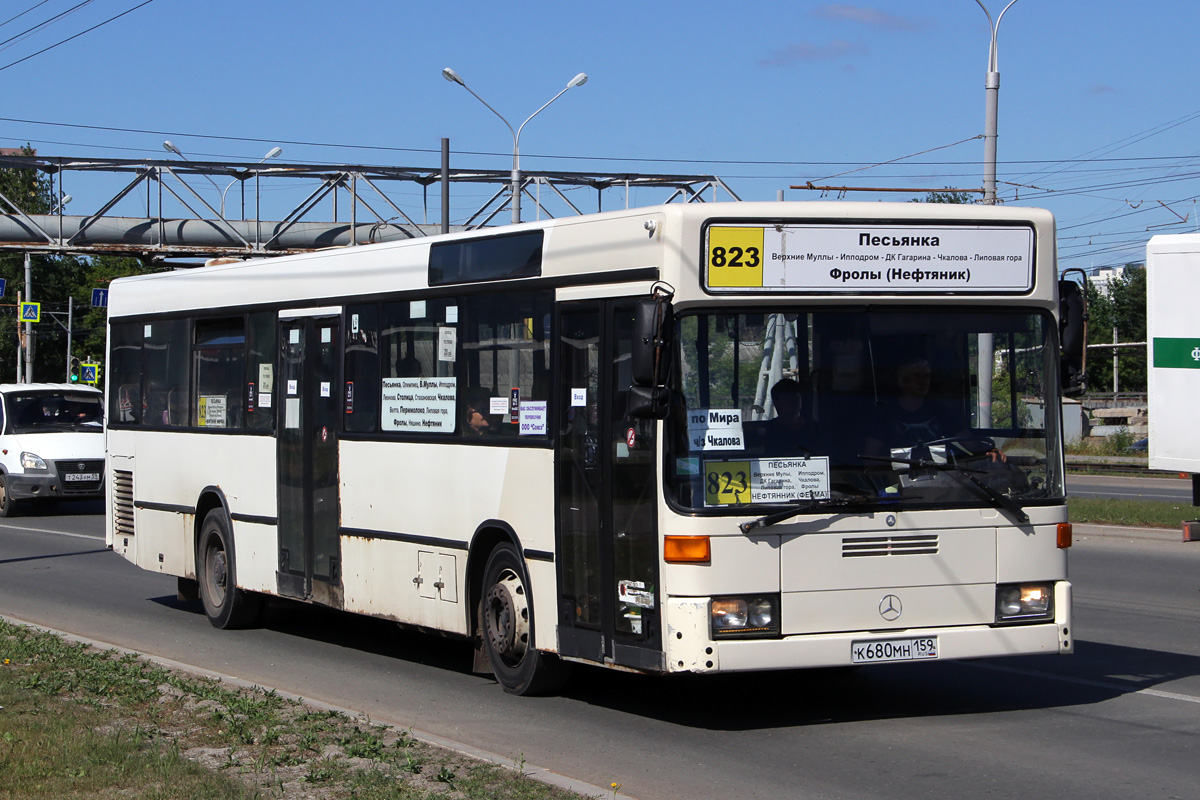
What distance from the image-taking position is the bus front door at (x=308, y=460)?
1094 cm

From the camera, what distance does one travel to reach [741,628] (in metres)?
7.48

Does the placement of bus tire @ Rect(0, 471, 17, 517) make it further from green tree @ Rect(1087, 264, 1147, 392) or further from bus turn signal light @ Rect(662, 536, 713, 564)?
green tree @ Rect(1087, 264, 1147, 392)

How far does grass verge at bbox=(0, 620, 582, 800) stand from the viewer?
6.11 meters

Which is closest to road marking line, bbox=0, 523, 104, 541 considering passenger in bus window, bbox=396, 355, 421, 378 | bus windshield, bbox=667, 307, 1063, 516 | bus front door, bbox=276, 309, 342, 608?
bus front door, bbox=276, 309, 342, 608

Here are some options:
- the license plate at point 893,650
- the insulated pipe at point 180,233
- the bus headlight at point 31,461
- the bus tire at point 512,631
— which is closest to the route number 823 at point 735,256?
the license plate at point 893,650

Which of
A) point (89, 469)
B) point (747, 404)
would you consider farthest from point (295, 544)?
point (89, 469)

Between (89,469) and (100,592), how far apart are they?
35.3ft

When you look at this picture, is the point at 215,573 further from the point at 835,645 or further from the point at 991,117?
the point at 991,117

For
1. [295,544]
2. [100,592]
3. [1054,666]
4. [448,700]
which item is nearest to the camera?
[448,700]

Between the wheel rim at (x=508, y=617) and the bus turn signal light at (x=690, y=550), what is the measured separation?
5.12 feet

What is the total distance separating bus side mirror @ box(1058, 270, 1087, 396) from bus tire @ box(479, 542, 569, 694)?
334 cm

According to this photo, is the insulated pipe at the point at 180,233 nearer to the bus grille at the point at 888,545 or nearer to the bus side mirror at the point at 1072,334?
the bus side mirror at the point at 1072,334

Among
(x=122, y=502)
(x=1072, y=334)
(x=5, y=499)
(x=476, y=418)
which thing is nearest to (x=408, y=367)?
(x=476, y=418)

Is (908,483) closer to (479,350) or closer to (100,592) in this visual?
(479,350)
